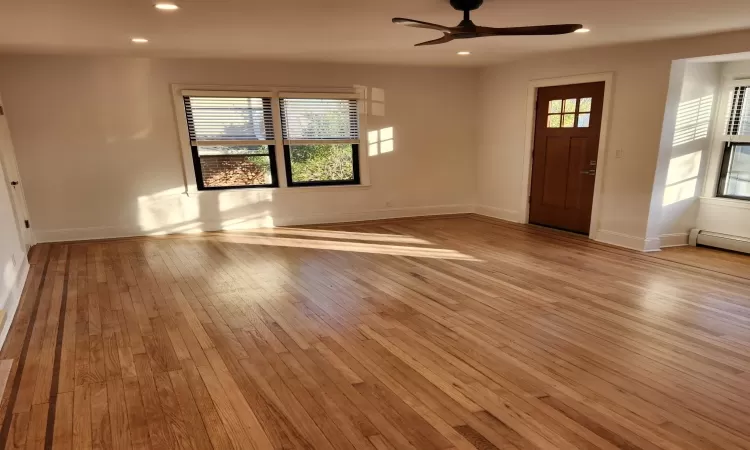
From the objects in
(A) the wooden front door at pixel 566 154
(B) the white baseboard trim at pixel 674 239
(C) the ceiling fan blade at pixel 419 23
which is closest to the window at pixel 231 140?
(C) the ceiling fan blade at pixel 419 23

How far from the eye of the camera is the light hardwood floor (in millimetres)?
2031

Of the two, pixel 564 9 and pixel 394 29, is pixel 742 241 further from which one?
pixel 394 29

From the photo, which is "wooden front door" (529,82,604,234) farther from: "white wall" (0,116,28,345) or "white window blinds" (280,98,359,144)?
"white wall" (0,116,28,345)

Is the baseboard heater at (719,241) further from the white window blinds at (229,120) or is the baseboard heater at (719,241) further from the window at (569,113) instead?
the white window blinds at (229,120)

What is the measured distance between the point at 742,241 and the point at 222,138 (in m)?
6.56

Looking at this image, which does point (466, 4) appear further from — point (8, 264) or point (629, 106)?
point (8, 264)

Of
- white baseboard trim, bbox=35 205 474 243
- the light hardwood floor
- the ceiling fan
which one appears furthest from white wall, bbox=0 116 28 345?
the ceiling fan

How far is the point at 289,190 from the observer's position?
6418mm

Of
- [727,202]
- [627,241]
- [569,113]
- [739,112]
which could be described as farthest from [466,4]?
[727,202]

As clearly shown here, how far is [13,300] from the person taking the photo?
11.3 ft

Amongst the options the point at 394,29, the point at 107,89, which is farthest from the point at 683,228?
the point at 107,89

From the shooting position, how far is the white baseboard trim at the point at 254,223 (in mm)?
5598

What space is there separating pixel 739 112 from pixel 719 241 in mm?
1481

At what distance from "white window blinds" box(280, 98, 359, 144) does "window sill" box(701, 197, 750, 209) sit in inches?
182
